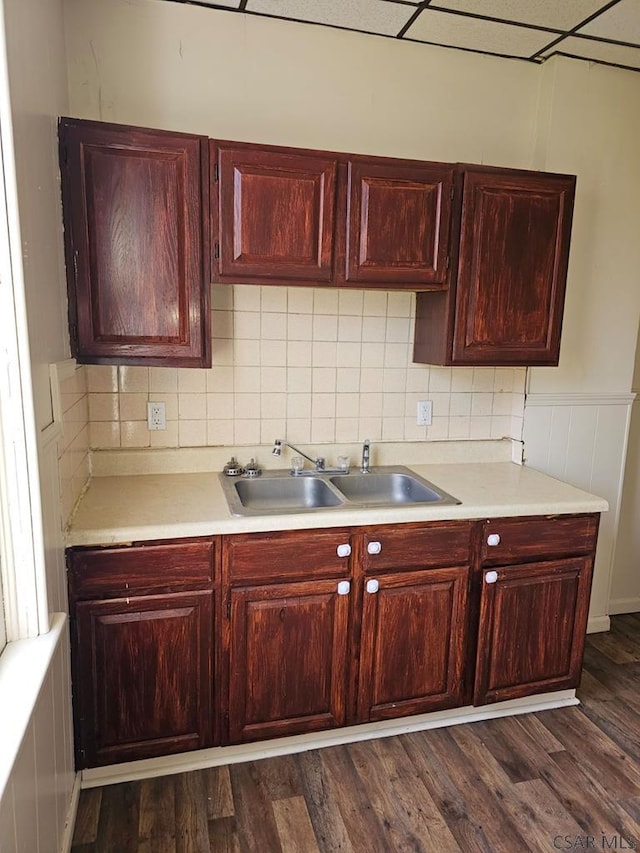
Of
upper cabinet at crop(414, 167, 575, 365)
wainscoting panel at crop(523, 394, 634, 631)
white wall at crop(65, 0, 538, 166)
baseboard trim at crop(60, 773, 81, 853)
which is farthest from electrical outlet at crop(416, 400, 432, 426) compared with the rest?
baseboard trim at crop(60, 773, 81, 853)

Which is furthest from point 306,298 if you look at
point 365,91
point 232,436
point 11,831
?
point 11,831

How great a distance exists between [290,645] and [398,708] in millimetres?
516

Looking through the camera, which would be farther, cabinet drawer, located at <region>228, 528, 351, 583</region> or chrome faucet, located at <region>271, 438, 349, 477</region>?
chrome faucet, located at <region>271, 438, 349, 477</region>

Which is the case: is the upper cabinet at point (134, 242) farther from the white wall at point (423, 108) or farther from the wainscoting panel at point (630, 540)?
the wainscoting panel at point (630, 540)

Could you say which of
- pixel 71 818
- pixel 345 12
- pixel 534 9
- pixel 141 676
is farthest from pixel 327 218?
pixel 71 818

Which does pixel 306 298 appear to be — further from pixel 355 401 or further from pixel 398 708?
pixel 398 708

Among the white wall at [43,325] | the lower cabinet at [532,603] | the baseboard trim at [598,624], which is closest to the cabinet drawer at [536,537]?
the lower cabinet at [532,603]

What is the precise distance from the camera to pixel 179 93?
211cm

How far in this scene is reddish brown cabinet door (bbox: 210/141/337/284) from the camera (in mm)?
1880

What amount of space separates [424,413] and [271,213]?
1.15m

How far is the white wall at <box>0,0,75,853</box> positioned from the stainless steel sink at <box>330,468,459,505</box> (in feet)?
3.84

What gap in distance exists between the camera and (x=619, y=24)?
211 cm

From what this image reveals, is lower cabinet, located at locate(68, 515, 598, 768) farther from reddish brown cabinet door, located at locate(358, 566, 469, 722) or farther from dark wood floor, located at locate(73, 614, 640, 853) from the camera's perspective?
dark wood floor, located at locate(73, 614, 640, 853)

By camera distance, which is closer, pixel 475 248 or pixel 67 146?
pixel 67 146
